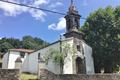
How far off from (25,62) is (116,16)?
19042 mm

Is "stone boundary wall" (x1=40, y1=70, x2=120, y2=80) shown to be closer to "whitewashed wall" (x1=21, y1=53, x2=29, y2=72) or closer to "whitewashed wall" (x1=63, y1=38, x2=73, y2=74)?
Result: "whitewashed wall" (x1=63, y1=38, x2=73, y2=74)

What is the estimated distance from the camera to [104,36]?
37.8 m

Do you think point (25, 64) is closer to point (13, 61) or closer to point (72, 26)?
point (13, 61)

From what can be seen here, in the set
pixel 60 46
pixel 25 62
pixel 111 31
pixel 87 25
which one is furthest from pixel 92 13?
pixel 25 62

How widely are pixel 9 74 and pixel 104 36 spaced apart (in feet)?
76.8

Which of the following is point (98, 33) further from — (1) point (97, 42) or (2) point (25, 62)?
(2) point (25, 62)

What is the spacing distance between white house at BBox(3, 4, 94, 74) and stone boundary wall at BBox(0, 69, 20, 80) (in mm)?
12758

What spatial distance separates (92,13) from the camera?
42.3 meters

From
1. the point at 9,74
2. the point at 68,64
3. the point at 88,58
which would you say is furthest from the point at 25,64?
the point at 9,74

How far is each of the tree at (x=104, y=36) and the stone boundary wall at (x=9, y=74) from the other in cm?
2127

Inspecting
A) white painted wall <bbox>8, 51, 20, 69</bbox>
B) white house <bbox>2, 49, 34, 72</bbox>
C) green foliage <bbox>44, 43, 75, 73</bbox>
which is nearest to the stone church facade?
green foliage <bbox>44, 43, 75, 73</bbox>

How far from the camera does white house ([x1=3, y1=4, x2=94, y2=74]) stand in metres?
33.0

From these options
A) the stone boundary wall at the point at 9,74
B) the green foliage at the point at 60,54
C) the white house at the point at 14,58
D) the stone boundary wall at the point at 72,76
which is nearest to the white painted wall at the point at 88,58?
the green foliage at the point at 60,54

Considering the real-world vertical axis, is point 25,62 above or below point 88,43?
below
